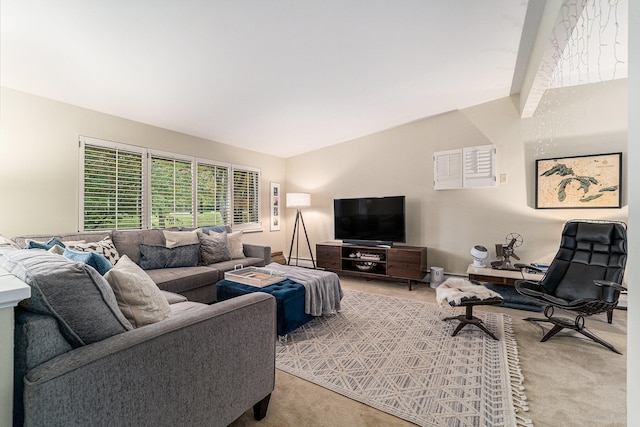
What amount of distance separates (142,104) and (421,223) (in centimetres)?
417

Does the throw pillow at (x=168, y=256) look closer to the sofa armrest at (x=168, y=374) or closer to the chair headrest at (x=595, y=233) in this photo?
the sofa armrest at (x=168, y=374)

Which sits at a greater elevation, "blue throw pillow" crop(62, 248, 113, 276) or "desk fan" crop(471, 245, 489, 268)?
"blue throw pillow" crop(62, 248, 113, 276)

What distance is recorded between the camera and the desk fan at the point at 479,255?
3641 mm

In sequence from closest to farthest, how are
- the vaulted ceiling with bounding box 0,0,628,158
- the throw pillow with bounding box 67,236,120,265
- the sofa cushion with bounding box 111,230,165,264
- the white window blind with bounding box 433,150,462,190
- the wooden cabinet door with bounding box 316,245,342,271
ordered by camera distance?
the vaulted ceiling with bounding box 0,0,628,158
the throw pillow with bounding box 67,236,120,265
the sofa cushion with bounding box 111,230,165,264
the white window blind with bounding box 433,150,462,190
the wooden cabinet door with bounding box 316,245,342,271

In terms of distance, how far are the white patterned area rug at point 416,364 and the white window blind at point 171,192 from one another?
8.26 feet

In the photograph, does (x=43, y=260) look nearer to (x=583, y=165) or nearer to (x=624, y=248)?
(x=624, y=248)

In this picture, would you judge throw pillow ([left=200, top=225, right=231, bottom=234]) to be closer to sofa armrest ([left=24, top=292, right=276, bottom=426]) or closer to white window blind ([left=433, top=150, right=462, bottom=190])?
sofa armrest ([left=24, top=292, right=276, bottom=426])

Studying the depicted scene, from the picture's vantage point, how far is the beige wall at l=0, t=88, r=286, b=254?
103 inches

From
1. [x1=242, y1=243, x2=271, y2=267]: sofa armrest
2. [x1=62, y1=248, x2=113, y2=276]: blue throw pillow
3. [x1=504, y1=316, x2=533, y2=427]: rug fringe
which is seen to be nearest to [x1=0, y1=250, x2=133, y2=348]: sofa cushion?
[x1=62, y1=248, x2=113, y2=276]: blue throw pillow

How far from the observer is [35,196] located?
2773 mm

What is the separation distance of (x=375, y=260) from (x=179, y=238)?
2.85 metres

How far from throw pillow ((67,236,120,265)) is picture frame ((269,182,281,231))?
290 centimetres

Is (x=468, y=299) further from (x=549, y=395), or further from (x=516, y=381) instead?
(x=549, y=395)

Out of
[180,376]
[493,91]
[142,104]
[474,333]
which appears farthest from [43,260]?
[493,91]
